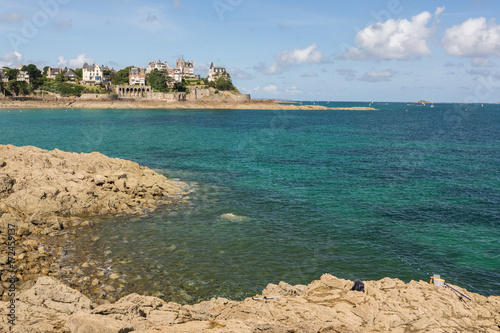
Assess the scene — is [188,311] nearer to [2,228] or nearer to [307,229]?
[307,229]

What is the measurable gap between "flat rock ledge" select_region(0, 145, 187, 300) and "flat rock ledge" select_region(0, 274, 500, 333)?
4467 millimetres

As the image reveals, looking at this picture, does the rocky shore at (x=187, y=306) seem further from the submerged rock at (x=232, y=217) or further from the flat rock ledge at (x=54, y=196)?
the submerged rock at (x=232, y=217)

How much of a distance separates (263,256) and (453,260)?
11.3 meters

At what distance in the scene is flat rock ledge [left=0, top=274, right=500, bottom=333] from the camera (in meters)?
11.1

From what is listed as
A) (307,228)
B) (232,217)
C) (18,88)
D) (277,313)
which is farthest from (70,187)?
(18,88)

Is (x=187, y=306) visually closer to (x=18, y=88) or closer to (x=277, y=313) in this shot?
(x=277, y=313)

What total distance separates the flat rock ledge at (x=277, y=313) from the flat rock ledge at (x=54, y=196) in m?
4.47

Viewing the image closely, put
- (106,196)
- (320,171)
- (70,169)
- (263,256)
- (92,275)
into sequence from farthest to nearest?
(320,171)
(70,169)
(106,196)
(263,256)
(92,275)

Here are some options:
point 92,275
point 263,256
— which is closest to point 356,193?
point 263,256

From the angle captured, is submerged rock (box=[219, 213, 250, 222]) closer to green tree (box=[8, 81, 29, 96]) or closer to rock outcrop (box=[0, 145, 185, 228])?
rock outcrop (box=[0, 145, 185, 228])

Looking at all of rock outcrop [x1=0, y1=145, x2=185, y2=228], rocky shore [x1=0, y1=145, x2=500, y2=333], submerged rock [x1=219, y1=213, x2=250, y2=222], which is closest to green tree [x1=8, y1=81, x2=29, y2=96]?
rock outcrop [x1=0, y1=145, x2=185, y2=228]

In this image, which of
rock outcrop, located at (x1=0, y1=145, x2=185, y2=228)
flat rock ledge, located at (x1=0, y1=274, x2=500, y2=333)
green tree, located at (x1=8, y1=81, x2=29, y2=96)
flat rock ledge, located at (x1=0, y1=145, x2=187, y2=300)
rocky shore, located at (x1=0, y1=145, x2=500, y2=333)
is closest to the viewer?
flat rock ledge, located at (x1=0, y1=274, x2=500, y2=333)

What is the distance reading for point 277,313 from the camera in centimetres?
1247

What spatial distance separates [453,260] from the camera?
21266mm
